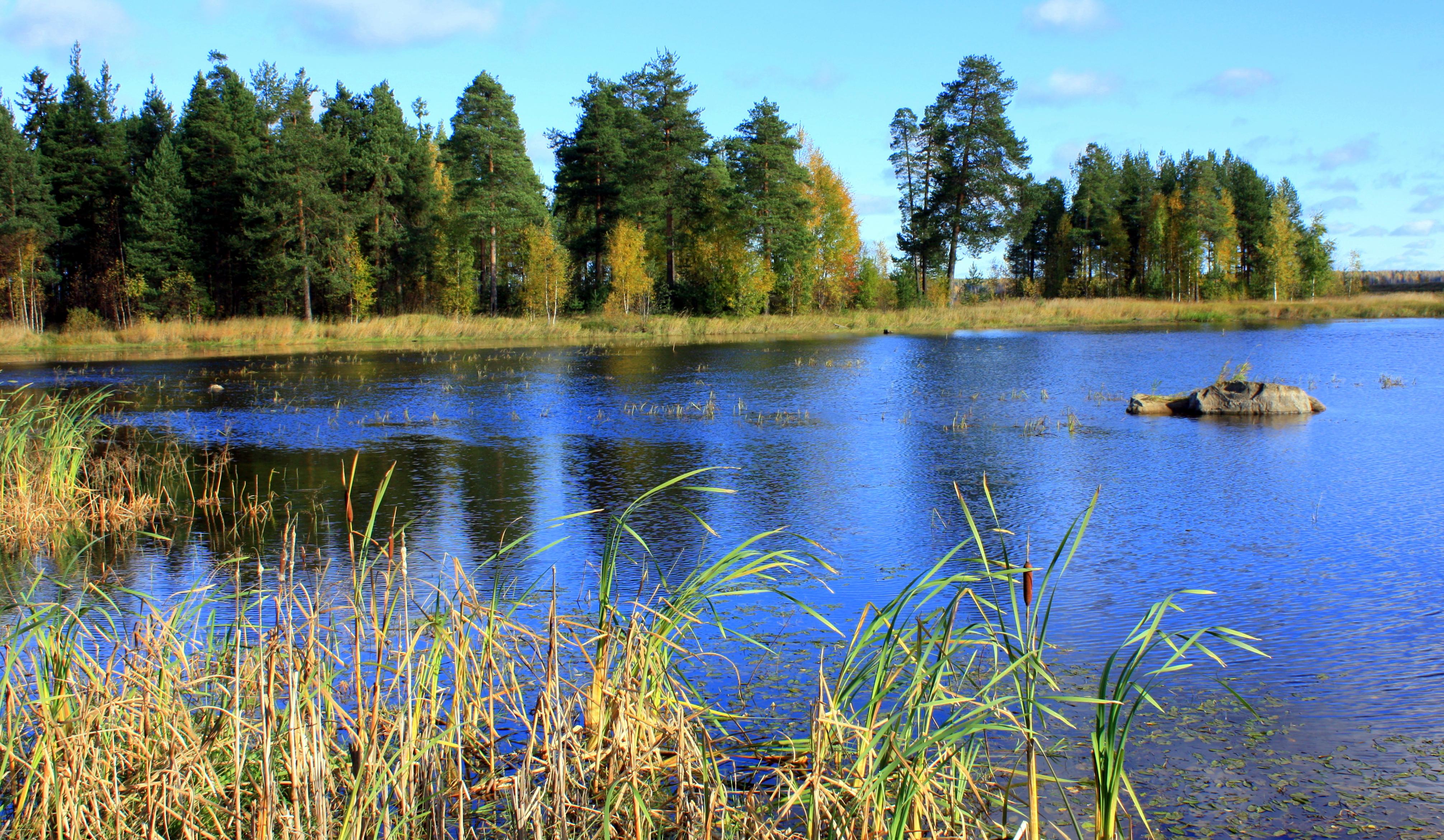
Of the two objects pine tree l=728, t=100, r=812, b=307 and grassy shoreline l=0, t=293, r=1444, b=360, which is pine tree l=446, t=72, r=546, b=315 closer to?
grassy shoreline l=0, t=293, r=1444, b=360

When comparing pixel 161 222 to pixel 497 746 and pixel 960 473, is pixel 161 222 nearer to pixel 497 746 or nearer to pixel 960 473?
pixel 960 473

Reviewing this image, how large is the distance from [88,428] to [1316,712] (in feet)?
37.0

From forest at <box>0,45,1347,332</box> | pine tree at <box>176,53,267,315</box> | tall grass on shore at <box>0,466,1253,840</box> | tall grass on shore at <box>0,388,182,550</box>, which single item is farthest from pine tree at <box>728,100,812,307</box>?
tall grass on shore at <box>0,466,1253,840</box>

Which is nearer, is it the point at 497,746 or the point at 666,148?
the point at 497,746

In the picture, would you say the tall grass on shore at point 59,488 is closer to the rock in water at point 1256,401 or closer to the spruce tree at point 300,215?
the rock in water at point 1256,401

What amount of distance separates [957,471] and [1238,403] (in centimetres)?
752

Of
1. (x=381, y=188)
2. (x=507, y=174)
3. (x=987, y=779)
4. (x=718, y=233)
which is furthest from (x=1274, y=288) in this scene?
(x=987, y=779)

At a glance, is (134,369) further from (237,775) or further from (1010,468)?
(237,775)

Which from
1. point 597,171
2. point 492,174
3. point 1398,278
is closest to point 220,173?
point 492,174

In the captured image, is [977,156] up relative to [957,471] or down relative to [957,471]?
up

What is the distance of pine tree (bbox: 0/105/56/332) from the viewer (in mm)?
43000

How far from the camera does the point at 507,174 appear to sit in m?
51.0

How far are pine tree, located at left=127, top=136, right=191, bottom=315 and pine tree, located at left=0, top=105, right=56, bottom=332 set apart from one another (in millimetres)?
3619

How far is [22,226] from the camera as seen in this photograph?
43.6 m
